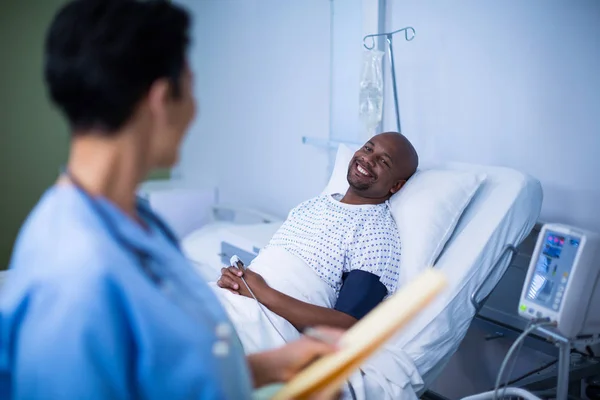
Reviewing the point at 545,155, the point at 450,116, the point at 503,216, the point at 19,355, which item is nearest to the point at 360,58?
the point at 450,116

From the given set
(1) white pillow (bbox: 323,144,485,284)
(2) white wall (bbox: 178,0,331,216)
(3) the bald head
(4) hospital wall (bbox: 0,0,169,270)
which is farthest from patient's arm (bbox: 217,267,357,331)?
(4) hospital wall (bbox: 0,0,169,270)

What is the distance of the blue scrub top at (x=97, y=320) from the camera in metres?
0.73

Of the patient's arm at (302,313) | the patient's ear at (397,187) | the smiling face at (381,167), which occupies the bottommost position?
the patient's arm at (302,313)

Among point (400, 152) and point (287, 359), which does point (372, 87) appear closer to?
point (400, 152)

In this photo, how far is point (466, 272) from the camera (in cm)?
172

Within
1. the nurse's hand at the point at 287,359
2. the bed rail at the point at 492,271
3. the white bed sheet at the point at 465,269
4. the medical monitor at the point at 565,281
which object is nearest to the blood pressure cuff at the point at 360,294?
the white bed sheet at the point at 465,269

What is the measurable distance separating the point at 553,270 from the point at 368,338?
2.78 feet

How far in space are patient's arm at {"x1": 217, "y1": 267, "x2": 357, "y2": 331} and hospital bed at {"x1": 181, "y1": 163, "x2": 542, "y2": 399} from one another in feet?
0.51

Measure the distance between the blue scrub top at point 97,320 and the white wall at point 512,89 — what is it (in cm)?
146

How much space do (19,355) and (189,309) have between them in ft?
0.69

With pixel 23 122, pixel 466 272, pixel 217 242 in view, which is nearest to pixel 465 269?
pixel 466 272

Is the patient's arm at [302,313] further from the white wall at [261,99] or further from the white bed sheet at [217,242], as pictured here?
the white wall at [261,99]

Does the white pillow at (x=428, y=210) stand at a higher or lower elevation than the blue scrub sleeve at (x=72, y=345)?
lower

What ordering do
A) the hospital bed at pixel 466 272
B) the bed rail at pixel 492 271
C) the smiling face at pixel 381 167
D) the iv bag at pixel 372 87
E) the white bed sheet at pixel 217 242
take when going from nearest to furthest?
the hospital bed at pixel 466 272, the bed rail at pixel 492 271, the smiling face at pixel 381 167, the iv bag at pixel 372 87, the white bed sheet at pixel 217 242
